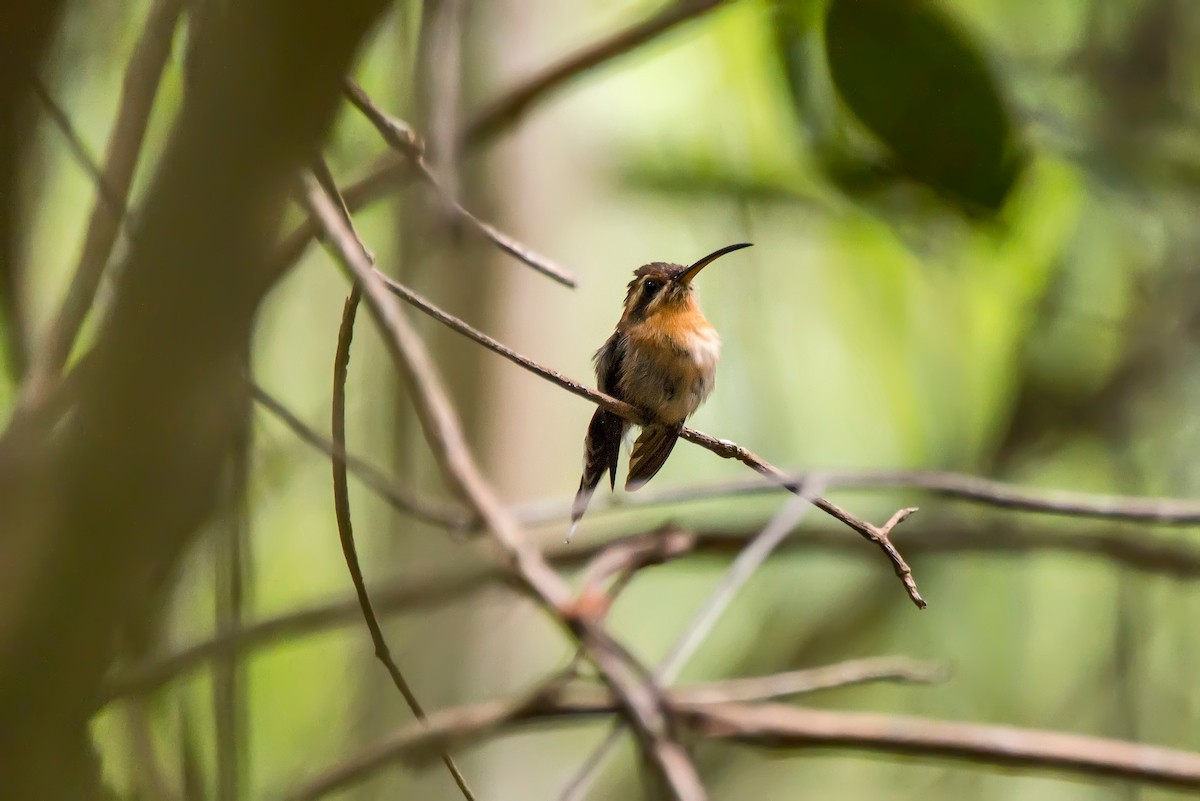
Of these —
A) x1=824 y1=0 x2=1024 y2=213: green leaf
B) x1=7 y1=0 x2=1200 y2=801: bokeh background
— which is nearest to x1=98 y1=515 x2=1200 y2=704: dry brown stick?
x1=7 y1=0 x2=1200 y2=801: bokeh background

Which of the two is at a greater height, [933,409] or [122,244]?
[933,409]

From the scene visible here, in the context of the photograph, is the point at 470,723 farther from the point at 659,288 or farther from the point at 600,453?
the point at 659,288

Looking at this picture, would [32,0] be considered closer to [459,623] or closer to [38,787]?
[38,787]

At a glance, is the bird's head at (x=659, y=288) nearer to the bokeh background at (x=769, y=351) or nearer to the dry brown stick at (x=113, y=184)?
the bokeh background at (x=769, y=351)

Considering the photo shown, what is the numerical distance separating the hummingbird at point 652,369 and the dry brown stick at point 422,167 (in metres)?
0.12

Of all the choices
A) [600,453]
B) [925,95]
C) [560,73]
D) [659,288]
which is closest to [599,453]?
[600,453]

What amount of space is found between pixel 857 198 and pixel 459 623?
563 millimetres

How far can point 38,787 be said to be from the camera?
460mm

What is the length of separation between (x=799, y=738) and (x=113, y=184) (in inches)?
19.9

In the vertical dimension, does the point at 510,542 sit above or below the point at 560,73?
below

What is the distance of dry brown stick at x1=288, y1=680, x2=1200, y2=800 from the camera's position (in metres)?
0.54

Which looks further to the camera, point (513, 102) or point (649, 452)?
point (513, 102)

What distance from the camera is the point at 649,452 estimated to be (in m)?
0.66

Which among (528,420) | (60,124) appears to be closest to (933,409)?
(528,420)
